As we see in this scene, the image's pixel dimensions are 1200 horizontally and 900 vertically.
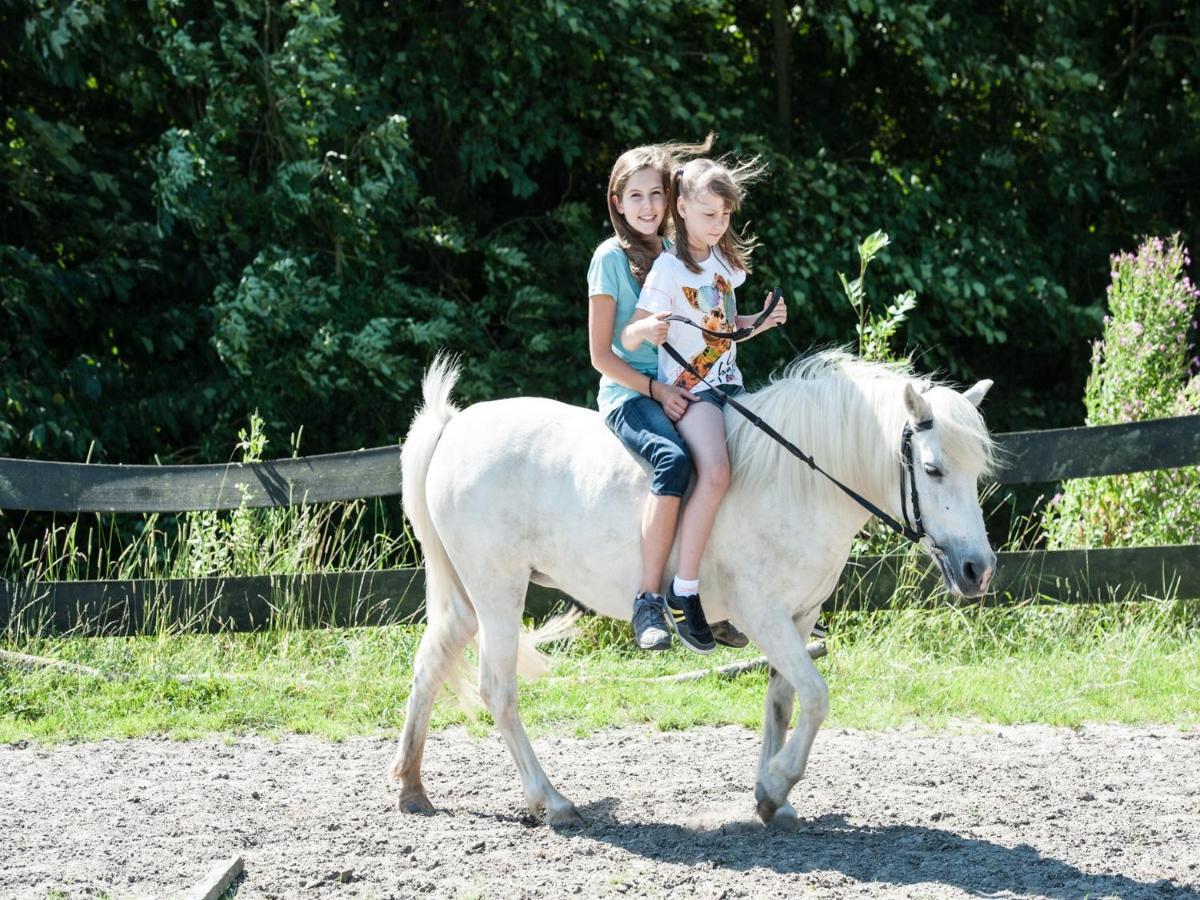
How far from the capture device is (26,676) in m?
6.25

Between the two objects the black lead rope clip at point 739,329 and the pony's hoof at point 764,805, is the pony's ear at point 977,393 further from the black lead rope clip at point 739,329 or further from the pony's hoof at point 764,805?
the pony's hoof at point 764,805

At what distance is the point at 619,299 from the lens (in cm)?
446

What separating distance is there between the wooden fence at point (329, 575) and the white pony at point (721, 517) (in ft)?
6.15

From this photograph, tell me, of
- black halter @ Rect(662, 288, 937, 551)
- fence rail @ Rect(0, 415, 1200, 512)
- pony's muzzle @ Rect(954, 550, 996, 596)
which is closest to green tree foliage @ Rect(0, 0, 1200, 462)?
fence rail @ Rect(0, 415, 1200, 512)

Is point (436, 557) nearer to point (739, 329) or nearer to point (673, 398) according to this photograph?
point (673, 398)

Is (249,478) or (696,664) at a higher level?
(249,478)

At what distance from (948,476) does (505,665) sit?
5.72 feet

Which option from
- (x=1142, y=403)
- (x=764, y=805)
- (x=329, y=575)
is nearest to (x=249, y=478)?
(x=329, y=575)

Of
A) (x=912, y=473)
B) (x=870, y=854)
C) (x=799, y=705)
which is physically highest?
(x=912, y=473)

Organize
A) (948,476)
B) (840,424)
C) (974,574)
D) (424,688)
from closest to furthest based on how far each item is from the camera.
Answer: (974,574)
(948,476)
(840,424)
(424,688)

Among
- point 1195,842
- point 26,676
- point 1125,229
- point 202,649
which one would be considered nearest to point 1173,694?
point 1195,842

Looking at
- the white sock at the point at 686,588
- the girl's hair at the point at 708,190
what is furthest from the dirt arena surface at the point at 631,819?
the girl's hair at the point at 708,190

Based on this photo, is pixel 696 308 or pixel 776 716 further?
pixel 776 716

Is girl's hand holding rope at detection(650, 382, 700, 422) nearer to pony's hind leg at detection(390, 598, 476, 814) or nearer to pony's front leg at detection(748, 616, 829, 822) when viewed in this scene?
pony's front leg at detection(748, 616, 829, 822)
